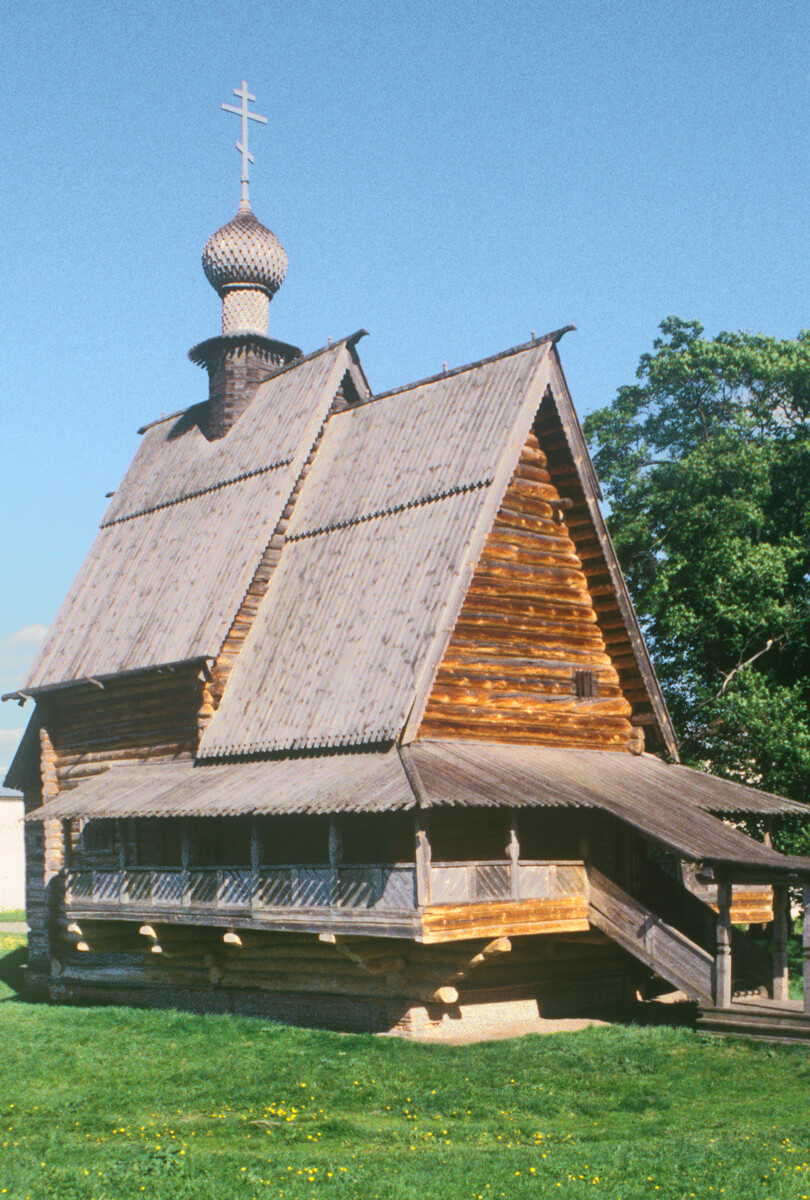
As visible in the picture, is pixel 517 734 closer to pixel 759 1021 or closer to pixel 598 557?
pixel 598 557

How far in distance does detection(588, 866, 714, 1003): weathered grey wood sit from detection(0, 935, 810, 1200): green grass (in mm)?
823

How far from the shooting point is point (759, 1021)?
1861 centimetres

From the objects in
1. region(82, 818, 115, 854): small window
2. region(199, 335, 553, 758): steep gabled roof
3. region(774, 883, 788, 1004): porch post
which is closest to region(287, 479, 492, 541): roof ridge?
region(199, 335, 553, 758): steep gabled roof

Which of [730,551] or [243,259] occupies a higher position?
[243,259]

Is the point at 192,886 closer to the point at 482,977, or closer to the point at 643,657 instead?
the point at 482,977

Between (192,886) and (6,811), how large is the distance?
46686 mm

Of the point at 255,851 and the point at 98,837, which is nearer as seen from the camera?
the point at 255,851

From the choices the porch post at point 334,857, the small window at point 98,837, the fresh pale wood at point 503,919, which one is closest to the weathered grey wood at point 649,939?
the fresh pale wood at point 503,919

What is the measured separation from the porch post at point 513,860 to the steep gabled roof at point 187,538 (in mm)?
7171

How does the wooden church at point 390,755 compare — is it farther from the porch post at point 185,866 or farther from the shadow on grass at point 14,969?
the shadow on grass at point 14,969

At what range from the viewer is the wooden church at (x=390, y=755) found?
20.2m

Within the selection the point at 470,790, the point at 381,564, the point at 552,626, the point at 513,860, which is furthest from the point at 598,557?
the point at 470,790

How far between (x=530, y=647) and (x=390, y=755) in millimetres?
4232

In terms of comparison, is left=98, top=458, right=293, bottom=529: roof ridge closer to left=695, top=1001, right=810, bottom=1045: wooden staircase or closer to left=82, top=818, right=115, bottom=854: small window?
left=82, top=818, right=115, bottom=854: small window
